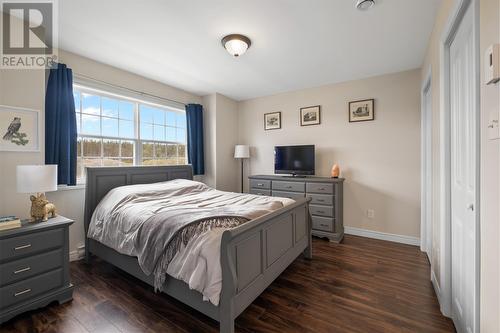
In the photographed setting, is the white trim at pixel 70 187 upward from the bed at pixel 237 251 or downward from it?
upward

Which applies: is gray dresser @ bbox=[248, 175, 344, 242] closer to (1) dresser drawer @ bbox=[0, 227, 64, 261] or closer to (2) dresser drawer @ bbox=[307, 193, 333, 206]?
(2) dresser drawer @ bbox=[307, 193, 333, 206]

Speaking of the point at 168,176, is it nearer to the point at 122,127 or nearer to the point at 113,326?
the point at 122,127

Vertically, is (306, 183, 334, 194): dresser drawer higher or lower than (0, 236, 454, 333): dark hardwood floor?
higher

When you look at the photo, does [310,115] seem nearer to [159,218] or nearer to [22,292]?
[159,218]

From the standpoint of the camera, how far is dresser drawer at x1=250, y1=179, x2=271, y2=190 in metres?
4.05

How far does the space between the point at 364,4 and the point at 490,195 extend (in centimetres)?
174

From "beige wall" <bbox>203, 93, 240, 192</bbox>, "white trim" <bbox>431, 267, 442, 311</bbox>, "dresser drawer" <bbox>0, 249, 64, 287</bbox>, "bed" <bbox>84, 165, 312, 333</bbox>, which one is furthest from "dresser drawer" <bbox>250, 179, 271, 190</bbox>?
"dresser drawer" <bbox>0, 249, 64, 287</bbox>

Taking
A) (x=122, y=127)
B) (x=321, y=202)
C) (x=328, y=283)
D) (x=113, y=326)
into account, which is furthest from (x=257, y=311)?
(x=122, y=127)

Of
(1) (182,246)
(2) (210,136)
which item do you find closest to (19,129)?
(1) (182,246)

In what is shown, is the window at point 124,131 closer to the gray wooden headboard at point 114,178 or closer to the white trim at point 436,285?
the gray wooden headboard at point 114,178

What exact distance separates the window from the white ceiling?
0.55 metres

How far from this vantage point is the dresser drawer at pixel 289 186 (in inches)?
147

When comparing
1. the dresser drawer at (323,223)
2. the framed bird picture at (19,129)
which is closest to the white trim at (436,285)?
the dresser drawer at (323,223)

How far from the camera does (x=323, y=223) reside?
3535 millimetres
